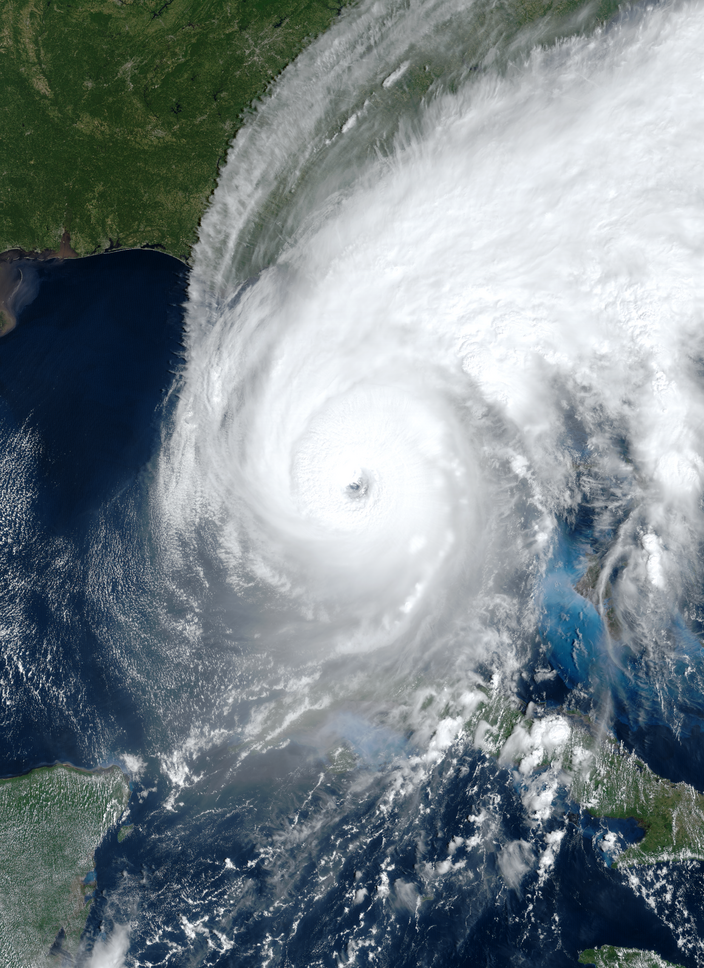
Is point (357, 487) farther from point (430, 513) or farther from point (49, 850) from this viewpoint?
point (49, 850)

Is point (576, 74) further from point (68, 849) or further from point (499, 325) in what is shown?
point (68, 849)

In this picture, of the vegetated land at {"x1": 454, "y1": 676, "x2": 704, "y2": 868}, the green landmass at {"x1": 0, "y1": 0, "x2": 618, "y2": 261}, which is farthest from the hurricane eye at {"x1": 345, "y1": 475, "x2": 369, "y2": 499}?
the green landmass at {"x1": 0, "y1": 0, "x2": 618, "y2": 261}

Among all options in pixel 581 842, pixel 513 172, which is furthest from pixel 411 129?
pixel 581 842

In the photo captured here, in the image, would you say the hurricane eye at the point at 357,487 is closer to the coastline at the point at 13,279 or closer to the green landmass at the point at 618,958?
the coastline at the point at 13,279

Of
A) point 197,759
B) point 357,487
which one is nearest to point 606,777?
point 357,487

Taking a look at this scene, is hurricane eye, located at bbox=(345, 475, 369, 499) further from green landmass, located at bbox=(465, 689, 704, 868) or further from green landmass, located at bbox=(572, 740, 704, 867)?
green landmass, located at bbox=(572, 740, 704, 867)
